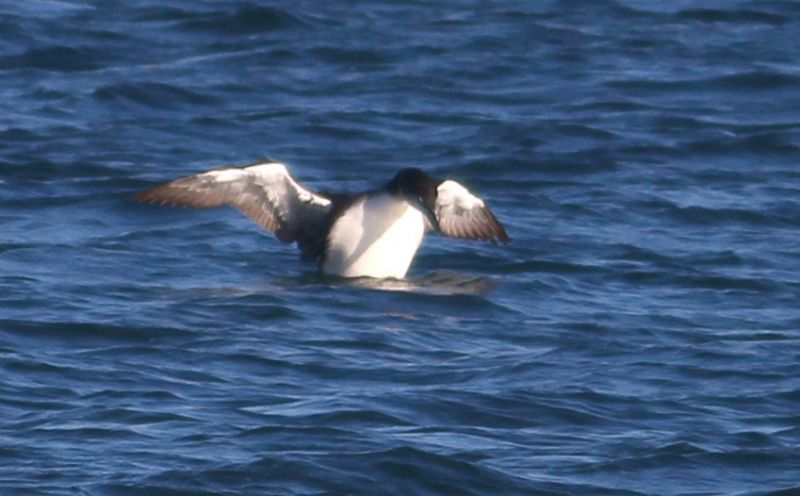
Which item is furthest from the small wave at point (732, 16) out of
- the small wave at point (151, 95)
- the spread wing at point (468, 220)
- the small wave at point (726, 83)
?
the spread wing at point (468, 220)

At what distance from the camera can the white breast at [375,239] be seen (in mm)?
12422

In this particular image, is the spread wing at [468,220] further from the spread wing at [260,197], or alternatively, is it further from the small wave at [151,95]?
the small wave at [151,95]

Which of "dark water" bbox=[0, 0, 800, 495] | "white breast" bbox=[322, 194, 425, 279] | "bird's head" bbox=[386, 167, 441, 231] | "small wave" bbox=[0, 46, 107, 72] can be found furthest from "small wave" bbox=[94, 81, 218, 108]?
"bird's head" bbox=[386, 167, 441, 231]

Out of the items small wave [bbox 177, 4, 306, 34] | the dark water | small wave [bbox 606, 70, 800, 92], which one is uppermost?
small wave [bbox 177, 4, 306, 34]

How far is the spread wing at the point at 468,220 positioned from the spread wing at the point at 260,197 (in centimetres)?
77

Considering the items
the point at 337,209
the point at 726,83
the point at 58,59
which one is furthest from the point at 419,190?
the point at 58,59

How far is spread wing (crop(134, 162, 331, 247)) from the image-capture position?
12.4 m

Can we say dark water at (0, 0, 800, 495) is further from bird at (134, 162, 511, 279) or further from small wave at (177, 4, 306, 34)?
bird at (134, 162, 511, 279)

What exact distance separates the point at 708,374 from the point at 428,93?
8160 millimetres

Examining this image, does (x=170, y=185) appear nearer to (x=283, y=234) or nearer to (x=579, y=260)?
(x=283, y=234)

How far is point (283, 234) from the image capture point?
42.0 feet

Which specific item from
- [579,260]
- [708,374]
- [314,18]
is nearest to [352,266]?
[579,260]

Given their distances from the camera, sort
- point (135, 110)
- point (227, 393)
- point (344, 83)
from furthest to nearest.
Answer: point (344, 83), point (135, 110), point (227, 393)

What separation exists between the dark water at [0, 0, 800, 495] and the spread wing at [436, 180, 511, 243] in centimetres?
25
